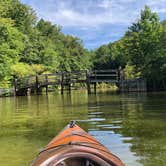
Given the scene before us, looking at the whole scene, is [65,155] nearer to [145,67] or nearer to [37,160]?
[37,160]

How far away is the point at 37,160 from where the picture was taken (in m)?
5.40

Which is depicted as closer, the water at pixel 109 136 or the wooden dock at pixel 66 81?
the water at pixel 109 136

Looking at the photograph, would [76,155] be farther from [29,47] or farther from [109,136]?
[29,47]

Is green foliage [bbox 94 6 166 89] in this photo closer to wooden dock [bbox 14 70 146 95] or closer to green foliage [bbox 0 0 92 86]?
wooden dock [bbox 14 70 146 95]

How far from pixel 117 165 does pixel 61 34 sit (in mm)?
101687

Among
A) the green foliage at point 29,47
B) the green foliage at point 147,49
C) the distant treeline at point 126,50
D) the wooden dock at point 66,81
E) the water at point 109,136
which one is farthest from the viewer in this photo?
the green foliage at point 29,47

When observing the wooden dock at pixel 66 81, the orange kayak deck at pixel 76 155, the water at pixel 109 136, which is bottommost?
the water at pixel 109 136

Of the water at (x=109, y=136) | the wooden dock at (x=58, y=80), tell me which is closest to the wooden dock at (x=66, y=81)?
the wooden dock at (x=58, y=80)

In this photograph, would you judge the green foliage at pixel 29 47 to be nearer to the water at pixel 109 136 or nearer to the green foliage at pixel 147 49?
the green foliage at pixel 147 49

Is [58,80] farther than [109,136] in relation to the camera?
Yes

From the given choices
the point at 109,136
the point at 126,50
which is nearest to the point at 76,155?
the point at 109,136

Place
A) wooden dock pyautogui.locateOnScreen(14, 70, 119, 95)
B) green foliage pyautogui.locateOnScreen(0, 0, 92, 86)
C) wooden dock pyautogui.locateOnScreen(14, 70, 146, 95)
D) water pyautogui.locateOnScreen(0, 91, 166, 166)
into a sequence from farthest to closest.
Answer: green foliage pyautogui.locateOnScreen(0, 0, 92, 86) < wooden dock pyautogui.locateOnScreen(14, 70, 119, 95) < wooden dock pyautogui.locateOnScreen(14, 70, 146, 95) < water pyautogui.locateOnScreen(0, 91, 166, 166)

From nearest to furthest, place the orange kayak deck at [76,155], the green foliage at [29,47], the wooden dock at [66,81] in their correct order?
1. the orange kayak deck at [76,155]
2. the wooden dock at [66,81]
3. the green foliage at [29,47]

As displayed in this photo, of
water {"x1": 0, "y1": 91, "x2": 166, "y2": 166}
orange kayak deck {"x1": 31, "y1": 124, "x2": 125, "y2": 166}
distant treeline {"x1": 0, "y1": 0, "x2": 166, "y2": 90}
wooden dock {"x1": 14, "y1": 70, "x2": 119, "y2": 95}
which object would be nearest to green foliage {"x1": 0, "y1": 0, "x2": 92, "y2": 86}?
distant treeline {"x1": 0, "y1": 0, "x2": 166, "y2": 90}
